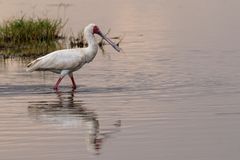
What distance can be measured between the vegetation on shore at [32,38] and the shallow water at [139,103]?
56.3 inches

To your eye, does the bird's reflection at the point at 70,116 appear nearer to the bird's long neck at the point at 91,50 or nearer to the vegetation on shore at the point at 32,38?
the bird's long neck at the point at 91,50

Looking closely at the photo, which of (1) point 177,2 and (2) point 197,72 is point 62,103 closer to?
(2) point 197,72

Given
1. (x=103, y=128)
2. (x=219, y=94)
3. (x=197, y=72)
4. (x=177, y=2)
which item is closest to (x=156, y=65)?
(x=197, y=72)

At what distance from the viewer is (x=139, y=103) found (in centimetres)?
1408

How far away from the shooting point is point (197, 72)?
59.3 ft

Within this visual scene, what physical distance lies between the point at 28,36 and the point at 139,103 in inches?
406

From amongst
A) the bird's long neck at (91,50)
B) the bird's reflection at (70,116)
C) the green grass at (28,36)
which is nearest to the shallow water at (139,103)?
the bird's reflection at (70,116)

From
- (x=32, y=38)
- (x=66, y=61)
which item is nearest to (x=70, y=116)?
(x=66, y=61)

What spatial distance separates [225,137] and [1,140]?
2503 millimetres

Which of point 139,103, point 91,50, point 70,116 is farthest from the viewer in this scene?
point 91,50

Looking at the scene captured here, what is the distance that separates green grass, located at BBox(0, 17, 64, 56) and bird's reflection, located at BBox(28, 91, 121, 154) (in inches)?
317

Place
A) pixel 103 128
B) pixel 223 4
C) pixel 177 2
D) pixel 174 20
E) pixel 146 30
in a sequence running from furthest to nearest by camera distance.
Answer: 1. pixel 177 2
2. pixel 223 4
3. pixel 174 20
4. pixel 146 30
5. pixel 103 128

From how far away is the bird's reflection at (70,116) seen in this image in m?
11.3

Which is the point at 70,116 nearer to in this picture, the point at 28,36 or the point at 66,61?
the point at 66,61
